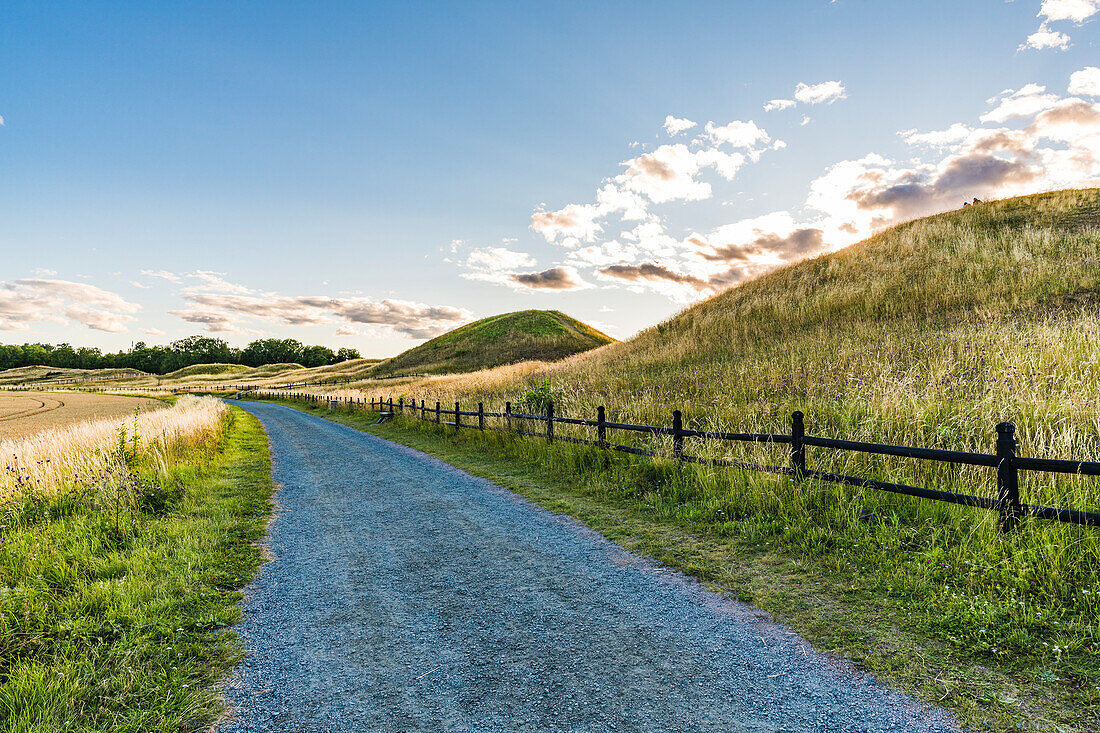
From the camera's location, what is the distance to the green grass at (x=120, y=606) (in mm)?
3395

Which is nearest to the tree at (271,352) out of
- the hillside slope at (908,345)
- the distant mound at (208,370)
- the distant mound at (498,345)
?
the distant mound at (208,370)

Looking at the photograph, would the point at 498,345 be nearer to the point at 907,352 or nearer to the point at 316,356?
the point at 907,352

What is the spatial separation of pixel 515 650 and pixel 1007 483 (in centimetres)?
513

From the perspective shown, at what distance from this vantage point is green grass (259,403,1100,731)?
11.3 feet

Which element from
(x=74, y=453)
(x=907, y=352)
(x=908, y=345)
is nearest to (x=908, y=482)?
(x=907, y=352)

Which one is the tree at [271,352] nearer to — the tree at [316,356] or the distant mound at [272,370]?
the tree at [316,356]

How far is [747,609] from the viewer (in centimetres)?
467

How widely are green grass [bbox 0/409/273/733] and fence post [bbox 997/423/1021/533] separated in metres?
7.11

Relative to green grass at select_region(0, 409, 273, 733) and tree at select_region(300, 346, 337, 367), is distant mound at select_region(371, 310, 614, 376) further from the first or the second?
tree at select_region(300, 346, 337, 367)

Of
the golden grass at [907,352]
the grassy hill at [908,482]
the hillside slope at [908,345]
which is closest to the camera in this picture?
the grassy hill at [908,482]

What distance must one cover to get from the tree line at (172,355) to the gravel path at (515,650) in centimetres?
18955

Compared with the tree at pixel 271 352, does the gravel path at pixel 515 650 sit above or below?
below

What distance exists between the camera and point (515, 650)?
3998mm

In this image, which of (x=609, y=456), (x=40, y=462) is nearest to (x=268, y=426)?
(x=40, y=462)
